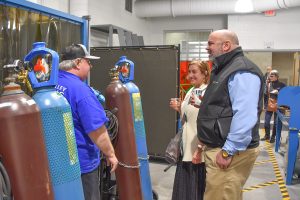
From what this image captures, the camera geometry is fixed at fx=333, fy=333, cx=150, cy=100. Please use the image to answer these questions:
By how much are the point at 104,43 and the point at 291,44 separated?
17.3ft

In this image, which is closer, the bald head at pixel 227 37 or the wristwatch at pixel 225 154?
the wristwatch at pixel 225 154

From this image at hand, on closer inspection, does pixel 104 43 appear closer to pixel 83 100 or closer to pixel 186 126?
pixel 186 126

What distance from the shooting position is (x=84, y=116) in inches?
82.5

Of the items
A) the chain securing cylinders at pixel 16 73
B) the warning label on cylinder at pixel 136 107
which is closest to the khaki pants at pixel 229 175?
the warning label on cylinder at pixel 136 107

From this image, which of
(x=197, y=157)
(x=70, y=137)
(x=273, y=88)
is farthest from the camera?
(x=273, y=88)

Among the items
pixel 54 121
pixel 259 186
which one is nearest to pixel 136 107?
pixel 54 121

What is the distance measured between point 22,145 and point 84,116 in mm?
652

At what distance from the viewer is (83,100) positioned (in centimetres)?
210

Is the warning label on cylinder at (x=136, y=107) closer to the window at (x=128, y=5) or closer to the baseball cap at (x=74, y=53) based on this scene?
the baseball cap at (x=74, y=53)

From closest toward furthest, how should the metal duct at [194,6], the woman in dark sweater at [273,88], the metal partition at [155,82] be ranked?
1. the metal partition at [155,82]
2. the woman in dark sweater at [273,88]
3. the metal duct at [194,6]

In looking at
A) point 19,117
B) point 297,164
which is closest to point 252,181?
point 297,164

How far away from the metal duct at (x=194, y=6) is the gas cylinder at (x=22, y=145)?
787cm

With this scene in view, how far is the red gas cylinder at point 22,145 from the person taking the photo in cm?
145

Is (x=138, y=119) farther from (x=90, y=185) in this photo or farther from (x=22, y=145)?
(x=22, y=145)
